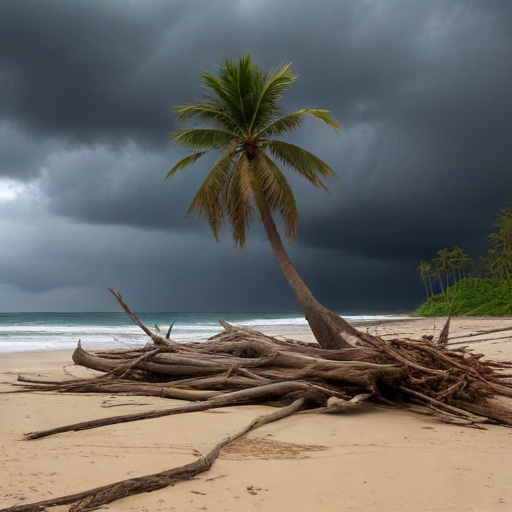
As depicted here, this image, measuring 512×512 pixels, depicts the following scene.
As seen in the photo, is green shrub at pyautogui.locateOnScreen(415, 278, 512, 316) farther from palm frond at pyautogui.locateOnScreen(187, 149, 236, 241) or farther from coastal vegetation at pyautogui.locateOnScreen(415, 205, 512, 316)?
palm frond at pyautogui.locateOnScreen(187, 149, 236, 241)

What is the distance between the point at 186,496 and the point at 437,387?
3.70 meters

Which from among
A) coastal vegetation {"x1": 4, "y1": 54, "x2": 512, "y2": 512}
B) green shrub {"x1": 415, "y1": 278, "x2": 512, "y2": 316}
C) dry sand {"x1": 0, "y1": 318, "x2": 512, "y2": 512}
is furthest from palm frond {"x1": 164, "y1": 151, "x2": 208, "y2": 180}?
green shrub {"x1": 415, "y1": 278, "x2": 512, "y2": 316}

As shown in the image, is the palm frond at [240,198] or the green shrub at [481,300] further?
the green shrub at [481,300]

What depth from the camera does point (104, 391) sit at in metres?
6.81

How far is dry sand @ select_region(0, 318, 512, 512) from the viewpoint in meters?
2.79

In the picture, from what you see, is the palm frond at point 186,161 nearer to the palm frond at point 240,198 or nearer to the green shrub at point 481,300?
the palm frond at point 240,198

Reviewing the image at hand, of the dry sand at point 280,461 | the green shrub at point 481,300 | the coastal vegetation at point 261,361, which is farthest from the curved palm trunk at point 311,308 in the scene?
the green shrub at point 481,300

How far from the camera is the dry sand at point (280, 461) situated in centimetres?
279

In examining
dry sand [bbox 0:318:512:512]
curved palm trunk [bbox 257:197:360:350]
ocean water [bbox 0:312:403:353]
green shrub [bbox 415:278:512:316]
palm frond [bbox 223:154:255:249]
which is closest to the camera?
dry sand [bbox 0:318:512:512]

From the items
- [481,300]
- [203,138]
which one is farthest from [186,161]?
[481,300]

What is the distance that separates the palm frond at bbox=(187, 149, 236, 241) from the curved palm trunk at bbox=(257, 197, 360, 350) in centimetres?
116

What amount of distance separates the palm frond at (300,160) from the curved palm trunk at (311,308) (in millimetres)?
1329

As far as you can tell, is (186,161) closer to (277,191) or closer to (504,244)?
(277,191)

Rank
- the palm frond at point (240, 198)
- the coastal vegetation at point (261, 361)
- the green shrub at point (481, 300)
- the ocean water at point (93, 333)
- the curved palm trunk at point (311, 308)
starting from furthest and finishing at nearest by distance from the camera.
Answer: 1. the green shrub at point (481, 300)
2. the ocean water at point (93, 333)
3. the palm frond at point (240, 198)
4. the curved palm trunk at point (311, 308)
5. the coastal vegetation at point (261, 361)
